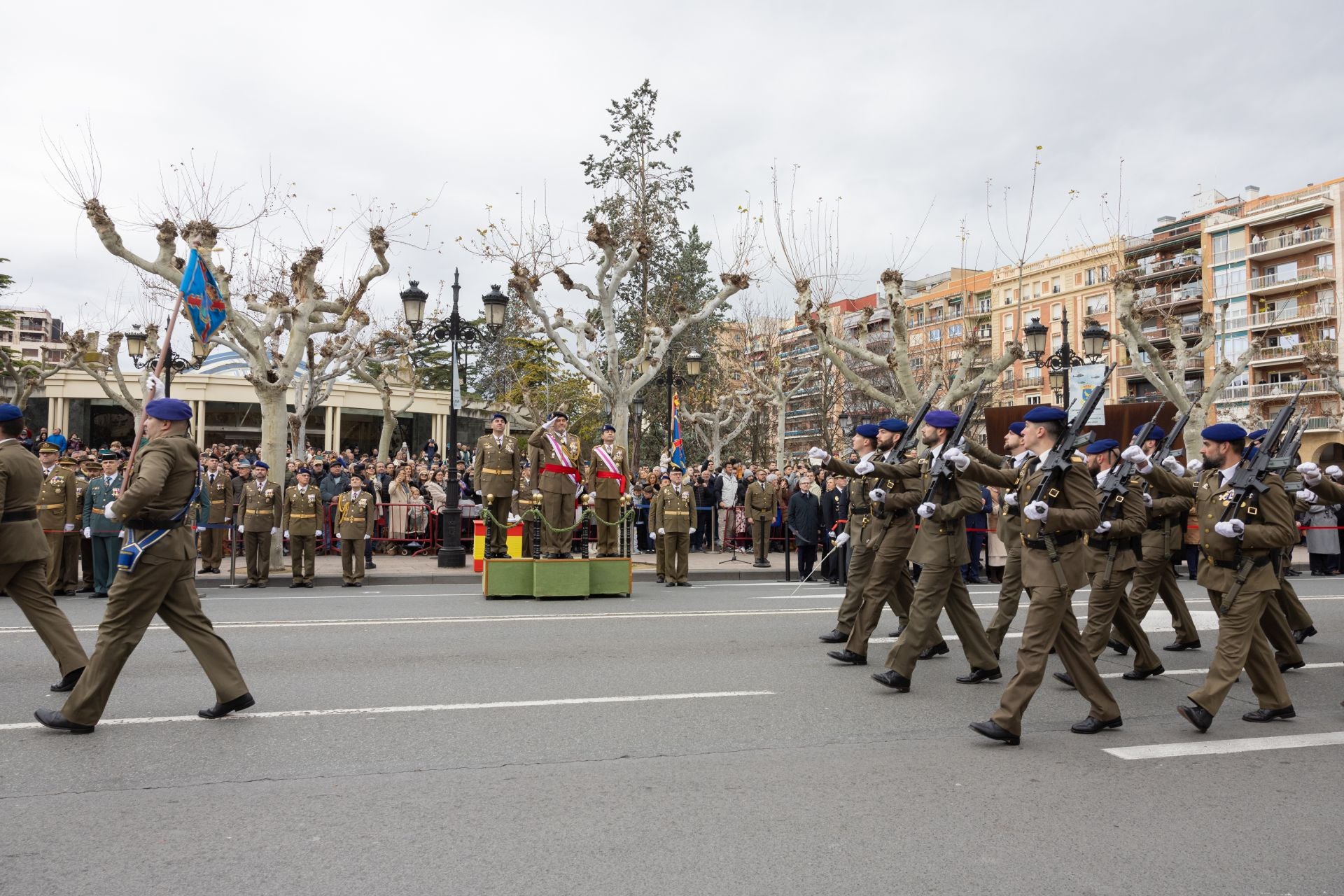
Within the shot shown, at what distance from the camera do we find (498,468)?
1516cm

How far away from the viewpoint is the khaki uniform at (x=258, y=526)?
50.2 ft

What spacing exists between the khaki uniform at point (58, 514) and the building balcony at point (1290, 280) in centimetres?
6375

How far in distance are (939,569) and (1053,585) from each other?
1549 mm

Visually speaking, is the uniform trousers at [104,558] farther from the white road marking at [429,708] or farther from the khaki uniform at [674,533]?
the white road marking at [429,708]

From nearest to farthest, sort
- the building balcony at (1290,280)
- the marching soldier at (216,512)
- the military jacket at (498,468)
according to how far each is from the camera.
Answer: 1. the military jacket at (498,468)
2. the marching soldier at (216,512)
3. the building balcony at (1290,280)

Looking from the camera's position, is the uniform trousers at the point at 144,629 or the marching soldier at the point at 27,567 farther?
the marching soldier at the point at 27,567

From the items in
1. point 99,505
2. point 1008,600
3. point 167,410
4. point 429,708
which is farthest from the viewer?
point 99,505

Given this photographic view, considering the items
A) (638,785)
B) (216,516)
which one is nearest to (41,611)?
(638,785)

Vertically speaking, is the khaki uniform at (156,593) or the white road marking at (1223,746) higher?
the khaki uniform at (156,593)

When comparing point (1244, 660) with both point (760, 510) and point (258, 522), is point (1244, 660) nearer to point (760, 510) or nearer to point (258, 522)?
point (760, 510)

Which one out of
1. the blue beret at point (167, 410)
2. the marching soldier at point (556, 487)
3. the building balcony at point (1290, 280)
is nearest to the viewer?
the blue beret at point (167, 410)

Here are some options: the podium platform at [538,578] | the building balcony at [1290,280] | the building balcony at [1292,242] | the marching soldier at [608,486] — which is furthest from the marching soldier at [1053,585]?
the building balcony at [1292,242]

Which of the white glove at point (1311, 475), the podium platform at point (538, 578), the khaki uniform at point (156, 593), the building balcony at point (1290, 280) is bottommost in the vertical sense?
the podium platform at point (538, 578)

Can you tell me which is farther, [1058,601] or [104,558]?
[104,558]
